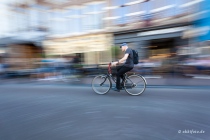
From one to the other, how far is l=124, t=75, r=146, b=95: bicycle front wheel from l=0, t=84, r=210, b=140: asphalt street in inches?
11.8

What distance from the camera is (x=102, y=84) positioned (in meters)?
5.84

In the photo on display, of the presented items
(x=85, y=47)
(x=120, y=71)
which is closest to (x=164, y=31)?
(x=85, y=47)

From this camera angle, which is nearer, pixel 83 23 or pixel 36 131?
pixel 36 131

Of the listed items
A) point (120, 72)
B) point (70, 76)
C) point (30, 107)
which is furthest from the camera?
point (70, 76)

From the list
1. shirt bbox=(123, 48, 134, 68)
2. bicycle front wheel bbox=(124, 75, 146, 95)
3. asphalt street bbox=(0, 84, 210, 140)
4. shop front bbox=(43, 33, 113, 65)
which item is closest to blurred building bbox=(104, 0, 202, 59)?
shop front bbox=(43, 33, 113, 65)

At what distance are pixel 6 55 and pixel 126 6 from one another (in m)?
9.98

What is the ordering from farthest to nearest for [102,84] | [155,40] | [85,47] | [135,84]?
[85,47] < [155,40] < [102,84] < [135,84]

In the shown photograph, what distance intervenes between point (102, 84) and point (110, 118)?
7.24ft

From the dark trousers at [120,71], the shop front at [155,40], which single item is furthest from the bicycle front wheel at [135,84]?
the shop front at [155,40]

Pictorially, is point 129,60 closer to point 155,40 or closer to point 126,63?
point 126,63

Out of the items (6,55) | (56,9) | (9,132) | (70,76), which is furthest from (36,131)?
(56,9)

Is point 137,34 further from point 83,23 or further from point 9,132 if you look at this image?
point 9,132

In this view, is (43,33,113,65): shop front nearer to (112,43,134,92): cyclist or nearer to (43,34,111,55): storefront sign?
(43,34,111,55): storefront sign

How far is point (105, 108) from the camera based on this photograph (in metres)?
4.34
